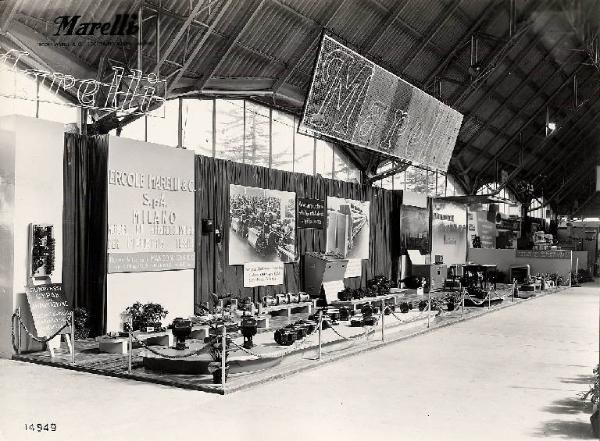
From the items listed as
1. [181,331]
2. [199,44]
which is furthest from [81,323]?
[199,44]

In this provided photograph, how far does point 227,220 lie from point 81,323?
167 inches

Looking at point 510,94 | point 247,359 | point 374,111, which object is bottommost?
point 247,359

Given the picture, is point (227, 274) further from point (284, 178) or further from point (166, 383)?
point (166, 383)

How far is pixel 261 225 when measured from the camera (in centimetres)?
1357

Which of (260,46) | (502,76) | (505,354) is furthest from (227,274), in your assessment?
(502,76)

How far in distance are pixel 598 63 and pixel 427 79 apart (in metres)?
5.04

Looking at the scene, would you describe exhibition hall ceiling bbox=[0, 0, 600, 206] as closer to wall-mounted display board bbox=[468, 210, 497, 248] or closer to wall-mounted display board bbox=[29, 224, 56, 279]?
wall-mounted display board bbox=[468, 210, 497, 248]

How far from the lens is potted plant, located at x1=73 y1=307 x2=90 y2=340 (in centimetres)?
909

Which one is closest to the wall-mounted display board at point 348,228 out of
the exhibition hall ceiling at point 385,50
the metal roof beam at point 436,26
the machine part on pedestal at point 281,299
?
the exhibition hall ceiling at point 385,50

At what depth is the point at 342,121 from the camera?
43.5ft

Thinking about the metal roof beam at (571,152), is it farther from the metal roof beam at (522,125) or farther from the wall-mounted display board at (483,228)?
the wall-mounted display board at (483,228)

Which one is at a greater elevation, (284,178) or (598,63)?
(598,63)

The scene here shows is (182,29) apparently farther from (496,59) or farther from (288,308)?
(496,59)

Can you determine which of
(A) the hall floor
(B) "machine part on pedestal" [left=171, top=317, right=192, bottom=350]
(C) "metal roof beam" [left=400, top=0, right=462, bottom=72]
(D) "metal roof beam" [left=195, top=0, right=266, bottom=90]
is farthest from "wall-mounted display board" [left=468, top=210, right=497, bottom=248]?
(B) "machine part on pedestal" [left=171, top=317, right=192, bottom=350]
